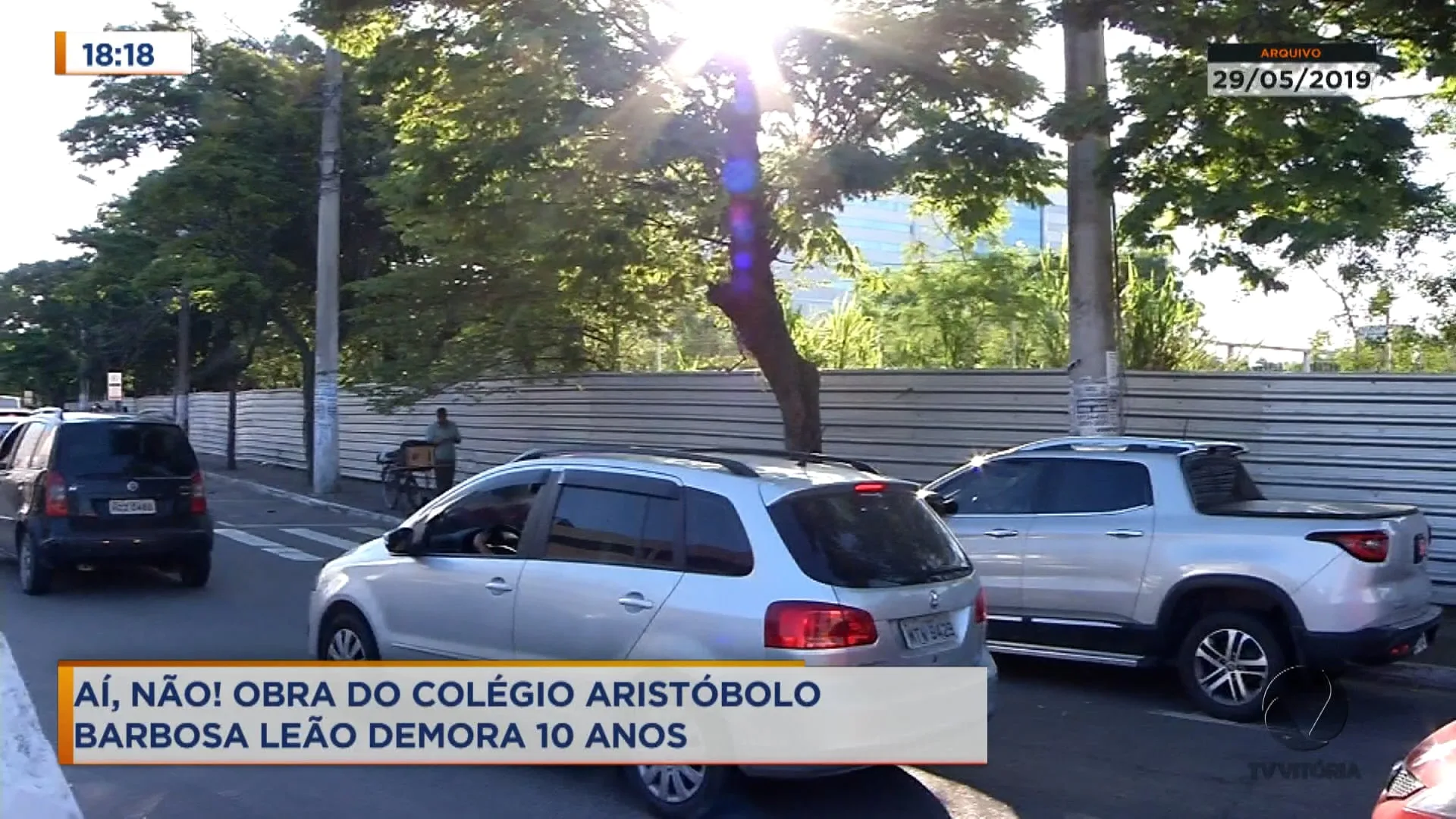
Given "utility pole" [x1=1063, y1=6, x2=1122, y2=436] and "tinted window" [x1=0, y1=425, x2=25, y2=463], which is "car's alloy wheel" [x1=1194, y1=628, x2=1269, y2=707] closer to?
"utility pole" [x1=1063, y1=6, x2=1122, y2=436]

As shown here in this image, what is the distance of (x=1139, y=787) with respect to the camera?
6965 millimetres

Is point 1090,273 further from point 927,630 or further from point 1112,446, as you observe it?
point 927,630

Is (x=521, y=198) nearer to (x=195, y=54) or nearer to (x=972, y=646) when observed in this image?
(x=972, y=646)

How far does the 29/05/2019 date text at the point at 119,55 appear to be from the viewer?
52.7 feet

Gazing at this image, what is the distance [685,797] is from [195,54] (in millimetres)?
24662

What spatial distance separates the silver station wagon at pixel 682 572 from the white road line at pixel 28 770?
1.72 metres

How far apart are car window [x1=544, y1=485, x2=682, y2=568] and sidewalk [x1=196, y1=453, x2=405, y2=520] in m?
15.0

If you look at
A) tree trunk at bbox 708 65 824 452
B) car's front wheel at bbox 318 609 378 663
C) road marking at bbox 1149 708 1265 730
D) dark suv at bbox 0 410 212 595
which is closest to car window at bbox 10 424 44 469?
dark suv at bbox 0 410 212 595

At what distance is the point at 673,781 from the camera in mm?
6223

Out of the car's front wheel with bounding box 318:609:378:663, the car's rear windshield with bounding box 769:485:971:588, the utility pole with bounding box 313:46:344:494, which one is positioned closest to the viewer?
the car's rear windshield with bounding box 769:485:971:588

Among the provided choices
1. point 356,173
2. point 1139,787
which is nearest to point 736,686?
point 1139,787

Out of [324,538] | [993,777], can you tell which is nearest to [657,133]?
[993,777]

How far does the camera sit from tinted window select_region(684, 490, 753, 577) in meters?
6.16

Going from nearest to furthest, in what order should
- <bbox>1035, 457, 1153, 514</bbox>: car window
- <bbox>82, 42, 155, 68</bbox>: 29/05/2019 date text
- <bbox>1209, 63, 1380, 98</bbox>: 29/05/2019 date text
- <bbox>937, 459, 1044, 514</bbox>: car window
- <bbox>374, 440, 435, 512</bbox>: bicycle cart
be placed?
<bbox>1035, 457, 1153, 514</bbox>: car window
<bbox>937, 459, 1044, 514</bbox>: car window
<bbox>1209, 63, 1380, 98</bbox>: 29/05/2019 date text
<bbox>82, 42, 155, 68</bbox>: 29/05/2019 date text
<bbox>374, 440, 435, 512</bbox>: bicycle cart
